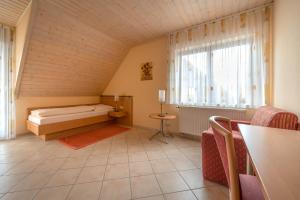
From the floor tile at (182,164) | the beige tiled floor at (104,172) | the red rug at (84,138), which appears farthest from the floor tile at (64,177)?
the floor tile at (182,164)

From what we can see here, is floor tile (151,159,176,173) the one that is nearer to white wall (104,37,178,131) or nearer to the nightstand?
white wall (104,37,178,131)

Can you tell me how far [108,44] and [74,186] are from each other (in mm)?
3264

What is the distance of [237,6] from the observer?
2.49 metres

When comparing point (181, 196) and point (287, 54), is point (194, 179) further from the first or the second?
point (287, 54)

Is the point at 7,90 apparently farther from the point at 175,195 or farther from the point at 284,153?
the point at 284,153

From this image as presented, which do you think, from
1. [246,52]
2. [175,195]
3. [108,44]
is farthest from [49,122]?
[246,52]

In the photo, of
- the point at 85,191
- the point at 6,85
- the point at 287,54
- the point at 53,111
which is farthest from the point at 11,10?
the point at 287,54

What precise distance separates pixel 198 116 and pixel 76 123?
2.97 metres

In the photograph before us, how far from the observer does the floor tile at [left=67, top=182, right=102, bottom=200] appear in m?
1.48

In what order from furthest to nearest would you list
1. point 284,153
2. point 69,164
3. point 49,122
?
point 49,122, point 69,164, point 284,153

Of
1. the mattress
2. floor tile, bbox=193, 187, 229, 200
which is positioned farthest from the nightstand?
floor tile, bbox=193, 187, 229, 200

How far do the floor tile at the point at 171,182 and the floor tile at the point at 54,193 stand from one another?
106 centimetres

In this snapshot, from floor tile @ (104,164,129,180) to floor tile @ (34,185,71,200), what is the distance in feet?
1.48

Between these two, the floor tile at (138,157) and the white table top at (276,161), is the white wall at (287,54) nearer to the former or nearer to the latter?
the white table top at (276,161)
